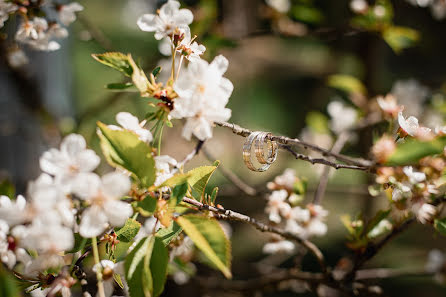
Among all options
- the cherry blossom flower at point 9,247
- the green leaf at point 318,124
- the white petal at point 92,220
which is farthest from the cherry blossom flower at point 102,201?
the green leaf at point 318,124

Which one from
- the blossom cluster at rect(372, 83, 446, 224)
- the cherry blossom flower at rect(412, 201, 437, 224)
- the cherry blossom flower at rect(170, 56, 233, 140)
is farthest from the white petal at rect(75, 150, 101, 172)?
the cherry blossom flower at rect(412, 201, 437, 224)


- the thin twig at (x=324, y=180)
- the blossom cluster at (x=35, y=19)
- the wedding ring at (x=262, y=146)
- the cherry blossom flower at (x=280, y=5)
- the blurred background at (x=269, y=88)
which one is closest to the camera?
the wedding ring at (x=262, y=146)

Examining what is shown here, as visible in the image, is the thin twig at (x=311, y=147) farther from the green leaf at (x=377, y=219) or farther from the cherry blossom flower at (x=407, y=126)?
the green leaf at (x=377, y=219)

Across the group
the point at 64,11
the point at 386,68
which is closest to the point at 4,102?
the point at 64,11

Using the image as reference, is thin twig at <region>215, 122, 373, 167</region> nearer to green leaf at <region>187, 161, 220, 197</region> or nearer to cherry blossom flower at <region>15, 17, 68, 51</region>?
green leaf at <region>187, 161, 220, 197</region>

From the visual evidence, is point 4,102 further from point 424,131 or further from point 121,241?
point 424,131

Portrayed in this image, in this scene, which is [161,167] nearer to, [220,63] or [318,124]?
[220,63]
